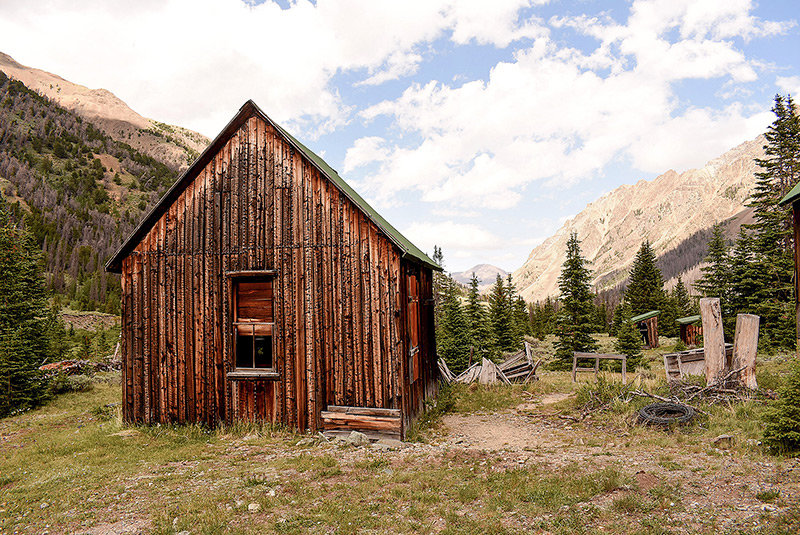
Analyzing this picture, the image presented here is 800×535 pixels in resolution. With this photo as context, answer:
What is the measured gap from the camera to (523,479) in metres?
7.18

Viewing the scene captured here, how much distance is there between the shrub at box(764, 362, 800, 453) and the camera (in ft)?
24.1

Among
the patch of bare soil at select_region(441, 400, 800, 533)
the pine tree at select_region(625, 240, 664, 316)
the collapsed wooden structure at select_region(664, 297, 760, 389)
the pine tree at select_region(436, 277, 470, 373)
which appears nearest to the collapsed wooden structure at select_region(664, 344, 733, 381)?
the collapsed wooden structure at select_region(664, 297, 760, 389)

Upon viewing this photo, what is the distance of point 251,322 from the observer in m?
11.3

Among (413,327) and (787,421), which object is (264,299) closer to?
(413,327)

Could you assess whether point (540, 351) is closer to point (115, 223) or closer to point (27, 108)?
point (115, 223)

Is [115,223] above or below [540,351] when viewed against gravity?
above

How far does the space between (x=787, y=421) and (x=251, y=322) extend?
11705mm

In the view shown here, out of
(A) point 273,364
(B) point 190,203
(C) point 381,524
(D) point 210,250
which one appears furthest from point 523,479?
(B) point 190,203

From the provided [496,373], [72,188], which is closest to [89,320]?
[496,373]

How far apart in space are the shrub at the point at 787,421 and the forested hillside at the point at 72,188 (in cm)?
6527

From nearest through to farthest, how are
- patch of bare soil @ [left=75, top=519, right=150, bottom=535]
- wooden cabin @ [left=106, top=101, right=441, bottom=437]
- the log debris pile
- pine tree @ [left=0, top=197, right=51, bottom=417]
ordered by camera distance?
patch of bare soil @ [left=75, top=519, right=150, bottom=535] < wooden cabin @ [left=106, top=101, right=441, bottom=437] < pine tree @ [left=0, top=197, right=51, bottom=417] < the log debris pile

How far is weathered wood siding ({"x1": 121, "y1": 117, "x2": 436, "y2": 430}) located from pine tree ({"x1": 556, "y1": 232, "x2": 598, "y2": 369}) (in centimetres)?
1703

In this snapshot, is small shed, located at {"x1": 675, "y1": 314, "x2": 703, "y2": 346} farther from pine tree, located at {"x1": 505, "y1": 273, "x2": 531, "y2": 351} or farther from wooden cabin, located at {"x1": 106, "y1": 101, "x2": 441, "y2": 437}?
wooden cabin, located at {"x1": 106, "y1": 101, "x2": 441, "y2": 437}

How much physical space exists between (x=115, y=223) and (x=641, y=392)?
363 feet
